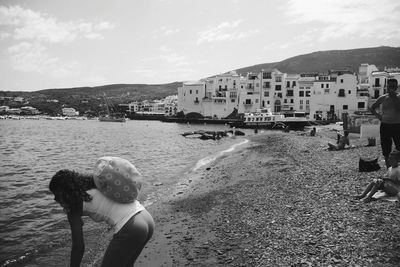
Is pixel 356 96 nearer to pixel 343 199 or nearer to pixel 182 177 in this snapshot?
pixel 182 177

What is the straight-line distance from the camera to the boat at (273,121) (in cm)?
7481

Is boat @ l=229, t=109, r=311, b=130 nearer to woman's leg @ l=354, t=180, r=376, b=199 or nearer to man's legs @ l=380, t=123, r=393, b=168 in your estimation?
man's legs @ l=380, t=123, r=393, b=168

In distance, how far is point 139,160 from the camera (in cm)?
2966

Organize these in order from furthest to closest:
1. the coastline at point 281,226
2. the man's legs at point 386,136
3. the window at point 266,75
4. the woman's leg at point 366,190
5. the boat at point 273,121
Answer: the window at point 266,75
the boat at point 273,121
the man's legs at point 386,136
the woman's leg at point 366,190
the coastline at point 281,226

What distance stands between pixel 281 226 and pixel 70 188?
19.7 feet

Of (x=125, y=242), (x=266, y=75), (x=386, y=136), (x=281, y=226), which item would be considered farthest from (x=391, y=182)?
(x=266, y=75)

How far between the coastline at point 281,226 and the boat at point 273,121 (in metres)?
61.9

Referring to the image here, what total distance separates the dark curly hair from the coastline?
4.19 m

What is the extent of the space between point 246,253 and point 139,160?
76.9 feet

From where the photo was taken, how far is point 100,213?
3.72 meters

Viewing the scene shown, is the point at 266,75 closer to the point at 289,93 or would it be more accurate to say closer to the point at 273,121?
the point at 289,93

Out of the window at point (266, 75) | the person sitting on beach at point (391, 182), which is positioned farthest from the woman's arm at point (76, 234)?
the window at point (266, 75)

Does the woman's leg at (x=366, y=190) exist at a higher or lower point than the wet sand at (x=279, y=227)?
higher

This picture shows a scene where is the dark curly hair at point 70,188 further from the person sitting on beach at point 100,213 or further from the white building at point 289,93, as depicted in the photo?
the white building at point 289,93
